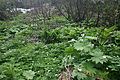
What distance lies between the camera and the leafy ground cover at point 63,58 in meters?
4.34

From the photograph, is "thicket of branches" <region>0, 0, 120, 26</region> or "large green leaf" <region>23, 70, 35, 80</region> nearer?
"large green leaf" <region>23, 70, 35, 80</region>

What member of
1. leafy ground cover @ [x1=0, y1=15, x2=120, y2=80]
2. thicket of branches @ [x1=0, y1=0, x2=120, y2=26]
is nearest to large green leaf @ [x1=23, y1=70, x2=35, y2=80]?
leafy ground cover @ [x1=0, y1=15, x2=120, y2=80]

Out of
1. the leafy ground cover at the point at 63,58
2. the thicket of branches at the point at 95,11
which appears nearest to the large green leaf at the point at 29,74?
the leafy ground cover at the point at 63,58

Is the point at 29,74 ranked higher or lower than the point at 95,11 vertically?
lower

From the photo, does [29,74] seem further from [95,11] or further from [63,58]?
[95,11]

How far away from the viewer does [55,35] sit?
21.5 ft

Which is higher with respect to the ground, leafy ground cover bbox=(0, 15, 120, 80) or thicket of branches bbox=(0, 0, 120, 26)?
thicket of branches bbox=(0, 0, 120, 26)

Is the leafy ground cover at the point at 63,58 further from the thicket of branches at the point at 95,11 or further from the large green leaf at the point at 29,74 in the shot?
the thicket of branches at the point at 95,11

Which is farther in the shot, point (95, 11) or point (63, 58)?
point (95, 11)

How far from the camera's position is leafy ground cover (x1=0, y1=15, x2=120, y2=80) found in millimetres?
4340

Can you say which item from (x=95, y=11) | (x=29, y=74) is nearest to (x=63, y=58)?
(x=29, y=74)

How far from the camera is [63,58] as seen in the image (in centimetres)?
486

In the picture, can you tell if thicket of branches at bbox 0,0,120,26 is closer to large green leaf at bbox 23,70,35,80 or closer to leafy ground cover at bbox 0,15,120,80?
leafy ground cover at bbox 0,15,120,80

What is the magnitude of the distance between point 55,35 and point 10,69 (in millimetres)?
2395
